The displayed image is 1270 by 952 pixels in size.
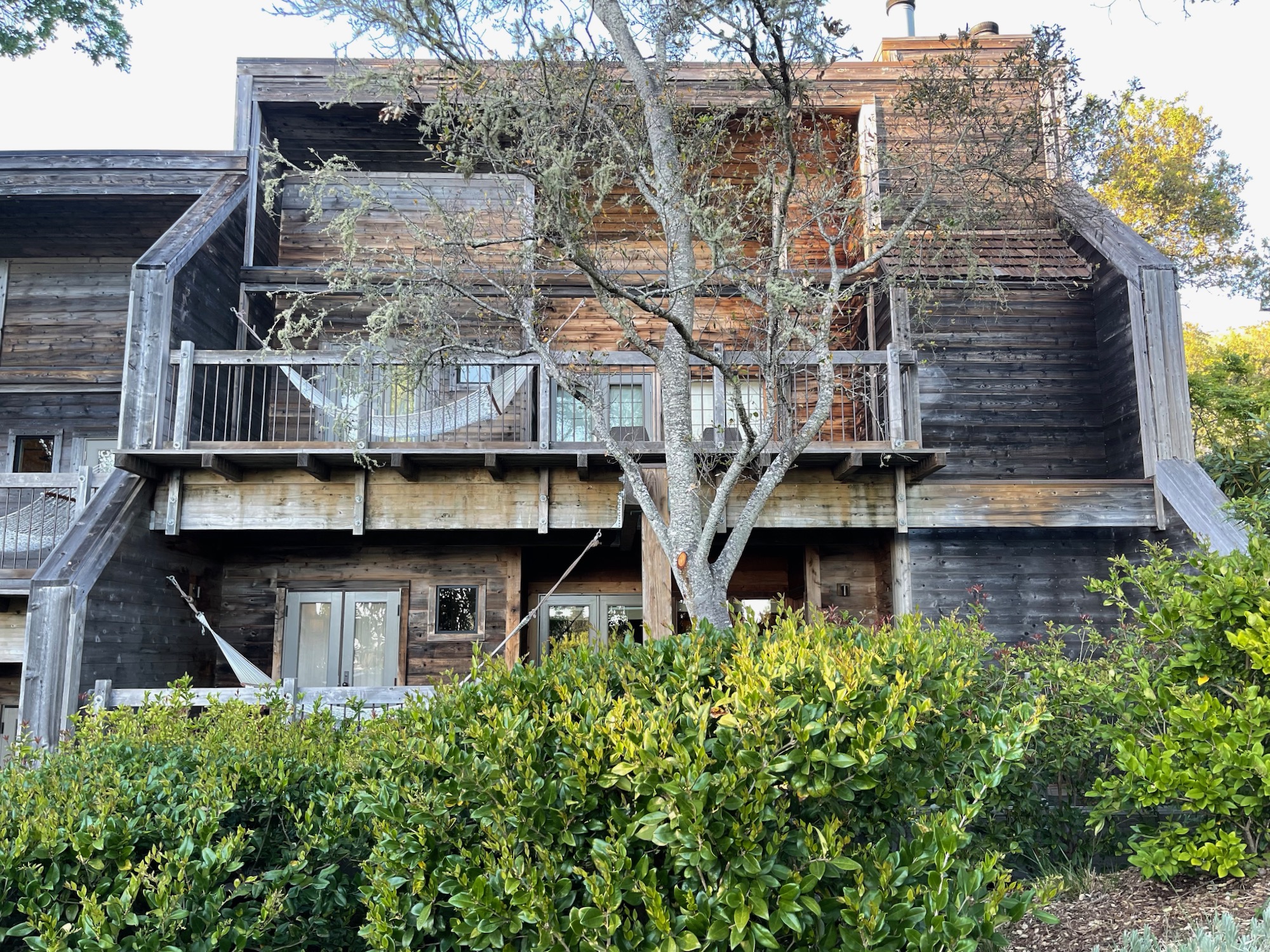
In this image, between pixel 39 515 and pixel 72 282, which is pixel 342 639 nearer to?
pixel 39 515

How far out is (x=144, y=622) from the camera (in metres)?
8.08

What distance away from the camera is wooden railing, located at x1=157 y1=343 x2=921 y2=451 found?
739 cm

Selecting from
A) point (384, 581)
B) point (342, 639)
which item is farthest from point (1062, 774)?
point (342, 639)

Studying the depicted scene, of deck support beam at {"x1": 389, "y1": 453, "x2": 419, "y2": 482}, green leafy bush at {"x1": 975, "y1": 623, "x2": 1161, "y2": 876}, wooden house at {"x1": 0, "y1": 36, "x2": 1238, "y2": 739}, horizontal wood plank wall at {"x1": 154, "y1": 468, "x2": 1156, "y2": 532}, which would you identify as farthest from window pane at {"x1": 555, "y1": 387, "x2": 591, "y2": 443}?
green leafy bush at {"x1": 975, "y1": 623, "x2": 1161, "y2": 876}

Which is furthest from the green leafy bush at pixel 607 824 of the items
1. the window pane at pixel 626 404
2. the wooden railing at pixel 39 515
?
the window pane at pixel 626 404

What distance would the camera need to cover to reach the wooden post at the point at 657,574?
6883 mm

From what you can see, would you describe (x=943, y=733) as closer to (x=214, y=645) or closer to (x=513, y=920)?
(x=513, y=920)

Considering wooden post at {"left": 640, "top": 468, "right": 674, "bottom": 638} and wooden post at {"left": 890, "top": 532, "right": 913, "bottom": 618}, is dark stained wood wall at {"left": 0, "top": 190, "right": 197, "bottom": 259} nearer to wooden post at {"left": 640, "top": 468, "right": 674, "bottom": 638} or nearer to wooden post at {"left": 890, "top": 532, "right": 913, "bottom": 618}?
wooden post at {"left": 640, "top": 468, "right": 674, "bottom": 638}

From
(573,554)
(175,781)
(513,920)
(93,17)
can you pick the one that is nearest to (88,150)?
(93,17)

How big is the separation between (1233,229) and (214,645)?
20868mm

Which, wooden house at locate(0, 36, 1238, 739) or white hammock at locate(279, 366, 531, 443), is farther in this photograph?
white hammock at locate(279, 366, 531, 443)

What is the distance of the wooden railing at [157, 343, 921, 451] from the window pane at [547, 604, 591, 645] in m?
2.27

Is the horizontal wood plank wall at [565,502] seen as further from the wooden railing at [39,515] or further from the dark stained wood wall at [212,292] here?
→ the dark stained wood wall at [212,292]

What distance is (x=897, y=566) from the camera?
8.89m
